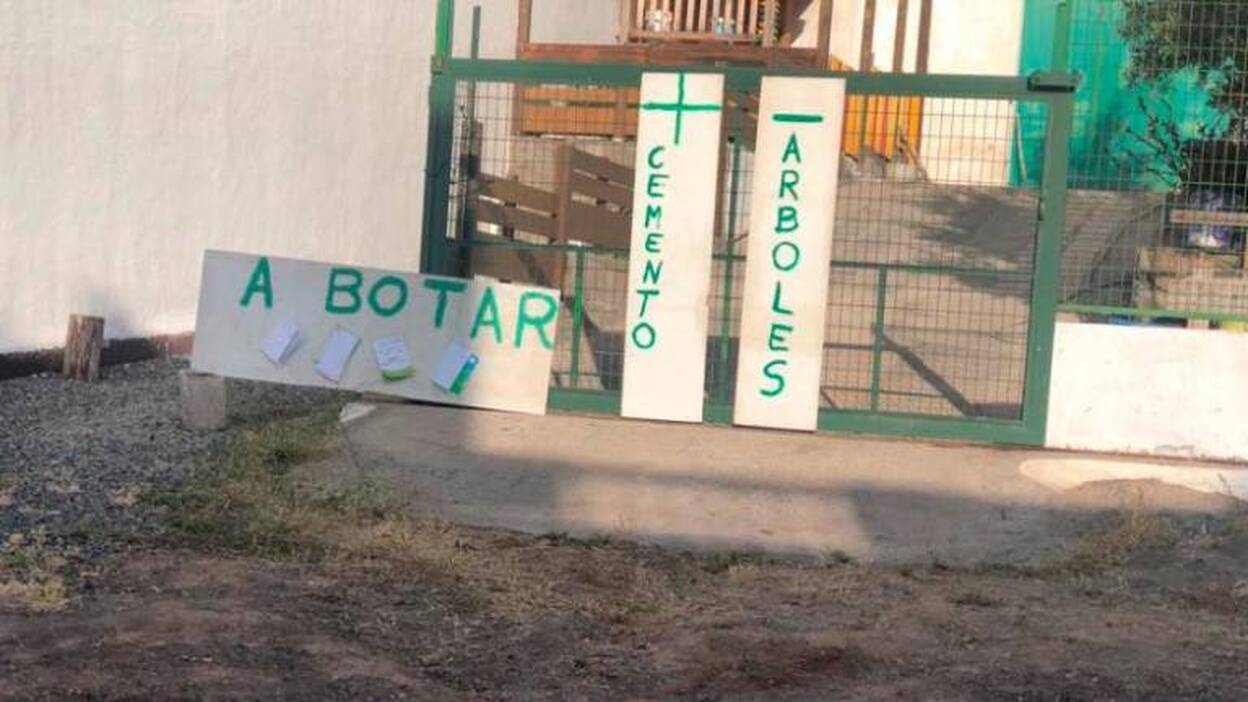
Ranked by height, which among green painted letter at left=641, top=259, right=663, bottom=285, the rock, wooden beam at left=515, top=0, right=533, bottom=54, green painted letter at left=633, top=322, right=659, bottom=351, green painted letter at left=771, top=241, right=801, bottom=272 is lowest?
the rock

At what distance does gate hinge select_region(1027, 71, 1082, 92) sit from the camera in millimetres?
8977

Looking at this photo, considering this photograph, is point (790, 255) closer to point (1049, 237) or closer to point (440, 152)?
point (1049, 237)

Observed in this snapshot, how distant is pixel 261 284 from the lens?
30.2 feet

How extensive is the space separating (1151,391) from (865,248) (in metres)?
3.13

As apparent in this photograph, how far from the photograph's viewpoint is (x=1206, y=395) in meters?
9.04

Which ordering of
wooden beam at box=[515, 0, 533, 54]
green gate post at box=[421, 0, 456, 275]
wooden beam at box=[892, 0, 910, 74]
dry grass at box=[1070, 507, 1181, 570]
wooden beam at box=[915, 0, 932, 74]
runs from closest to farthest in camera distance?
dry grass at box=[1070, 507, 1181, 570] → green gate post at box=[421, 0, 456, 275] → wooden beam at box=[515, 0, 533, 54] → wooden beam at box=[892, 0, 910, 74] → wooden beam at box=[915, 0, 932, 74]

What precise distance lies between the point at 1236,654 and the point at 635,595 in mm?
2264

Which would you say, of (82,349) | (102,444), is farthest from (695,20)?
(102,444)

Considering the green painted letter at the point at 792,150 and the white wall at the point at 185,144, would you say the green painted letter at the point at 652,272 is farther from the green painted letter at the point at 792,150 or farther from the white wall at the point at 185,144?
the white wall at the point at 185,144

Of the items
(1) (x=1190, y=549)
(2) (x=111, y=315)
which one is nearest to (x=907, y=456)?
(1) (x=1190, y=549)

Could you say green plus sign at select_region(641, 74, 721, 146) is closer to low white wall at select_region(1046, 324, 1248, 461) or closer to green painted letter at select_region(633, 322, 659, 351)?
green painted letter at select_region(633, 322, 659, 351)

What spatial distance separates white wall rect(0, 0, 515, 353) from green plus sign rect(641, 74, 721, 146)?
4165 mm

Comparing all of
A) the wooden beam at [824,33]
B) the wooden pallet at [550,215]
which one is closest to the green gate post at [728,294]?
the wooden pallet at [550,215]

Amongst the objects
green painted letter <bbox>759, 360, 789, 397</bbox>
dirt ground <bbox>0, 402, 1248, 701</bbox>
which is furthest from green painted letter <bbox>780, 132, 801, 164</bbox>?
dirt ground <bbox>0, 402, 1248, 701</bbox>
